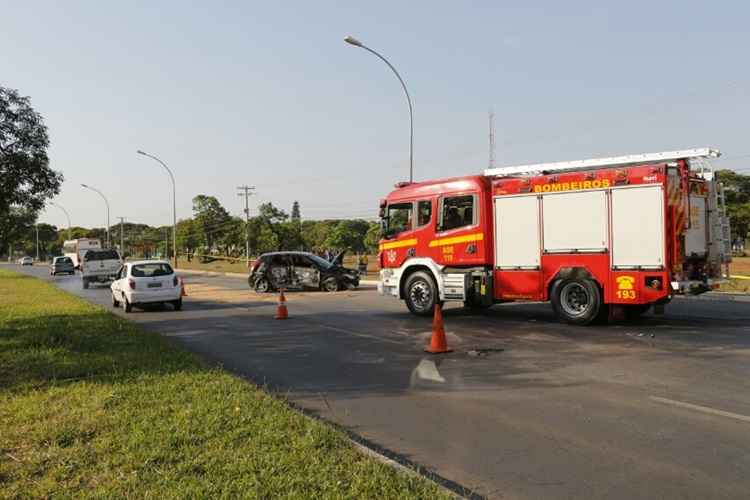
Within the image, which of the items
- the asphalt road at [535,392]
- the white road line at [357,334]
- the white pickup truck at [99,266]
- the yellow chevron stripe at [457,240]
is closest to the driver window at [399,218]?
the yellow chevron stripe at [457,240]

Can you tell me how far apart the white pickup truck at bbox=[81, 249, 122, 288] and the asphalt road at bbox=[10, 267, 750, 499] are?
754 inches

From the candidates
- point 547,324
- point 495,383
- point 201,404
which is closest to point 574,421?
point 495,383

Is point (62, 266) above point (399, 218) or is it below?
below

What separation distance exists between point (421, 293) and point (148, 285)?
8.20 meters

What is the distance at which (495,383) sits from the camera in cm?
749

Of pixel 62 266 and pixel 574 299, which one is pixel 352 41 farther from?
pixel 62 266

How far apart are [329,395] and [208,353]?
12.5 ft

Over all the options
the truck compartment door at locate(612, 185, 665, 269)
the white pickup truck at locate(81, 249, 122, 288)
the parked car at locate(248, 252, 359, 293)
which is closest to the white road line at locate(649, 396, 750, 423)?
the truck compartment door at locate(612, 185, 665, 269)

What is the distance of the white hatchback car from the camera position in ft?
58.2

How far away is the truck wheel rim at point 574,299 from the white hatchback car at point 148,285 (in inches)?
437

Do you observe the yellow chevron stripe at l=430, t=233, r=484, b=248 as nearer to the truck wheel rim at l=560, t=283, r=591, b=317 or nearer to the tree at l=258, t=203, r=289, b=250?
the truck wheel rim at l=560, t=283, r=591, b=317

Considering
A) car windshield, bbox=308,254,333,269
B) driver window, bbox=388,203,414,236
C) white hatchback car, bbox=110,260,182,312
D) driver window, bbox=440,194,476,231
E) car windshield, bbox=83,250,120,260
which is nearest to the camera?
driver window, bbox=440,194,476,231

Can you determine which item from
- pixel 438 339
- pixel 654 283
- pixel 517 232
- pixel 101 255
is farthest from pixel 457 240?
pixel 101 255

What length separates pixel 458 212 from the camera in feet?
46.5
